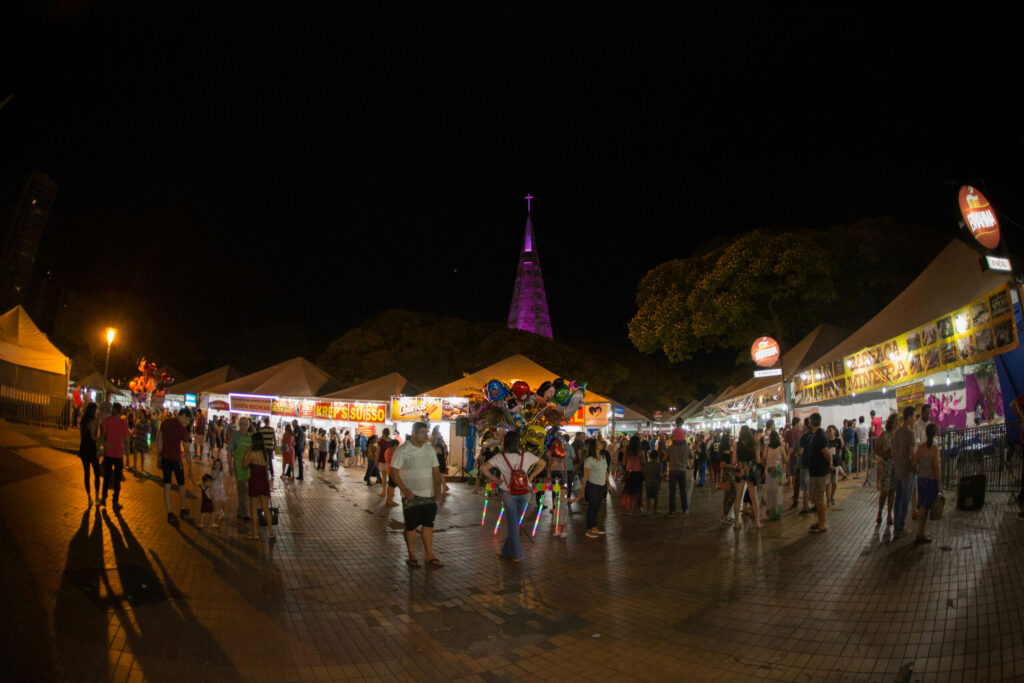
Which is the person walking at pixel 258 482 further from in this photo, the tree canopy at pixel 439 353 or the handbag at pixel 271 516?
the tree canopy at pixel 439 353

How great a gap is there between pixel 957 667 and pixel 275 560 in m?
6.46

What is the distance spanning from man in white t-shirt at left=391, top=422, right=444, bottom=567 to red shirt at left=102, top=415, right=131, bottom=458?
15.8 ft

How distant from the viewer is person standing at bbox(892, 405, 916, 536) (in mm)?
7344

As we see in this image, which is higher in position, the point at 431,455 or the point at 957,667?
the point at 431,455

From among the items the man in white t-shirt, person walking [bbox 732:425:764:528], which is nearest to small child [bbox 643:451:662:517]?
person walking [bbox 732:425:764:528]

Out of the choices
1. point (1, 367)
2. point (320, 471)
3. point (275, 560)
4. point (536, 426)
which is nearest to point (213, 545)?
point (275, 560)

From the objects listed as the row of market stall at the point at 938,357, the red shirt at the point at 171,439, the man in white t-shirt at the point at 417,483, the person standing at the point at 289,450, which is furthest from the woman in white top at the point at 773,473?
the person standing at the point at 289,450

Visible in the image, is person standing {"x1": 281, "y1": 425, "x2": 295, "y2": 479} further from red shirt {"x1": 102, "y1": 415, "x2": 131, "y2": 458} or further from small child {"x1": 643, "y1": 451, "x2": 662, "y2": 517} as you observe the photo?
small child {"x1": 643, "y1": 451, "x2": 662, "y2": 517}

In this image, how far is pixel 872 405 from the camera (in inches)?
693

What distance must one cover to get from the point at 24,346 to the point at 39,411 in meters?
2.24

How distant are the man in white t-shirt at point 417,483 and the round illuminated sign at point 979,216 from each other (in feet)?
31.5

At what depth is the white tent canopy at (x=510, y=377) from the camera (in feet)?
60.3

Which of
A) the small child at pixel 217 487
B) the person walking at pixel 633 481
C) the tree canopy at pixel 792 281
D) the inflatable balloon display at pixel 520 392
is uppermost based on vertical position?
the tree canopy at pixel 792 281

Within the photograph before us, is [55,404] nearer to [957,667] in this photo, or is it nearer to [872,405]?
[957,667]
